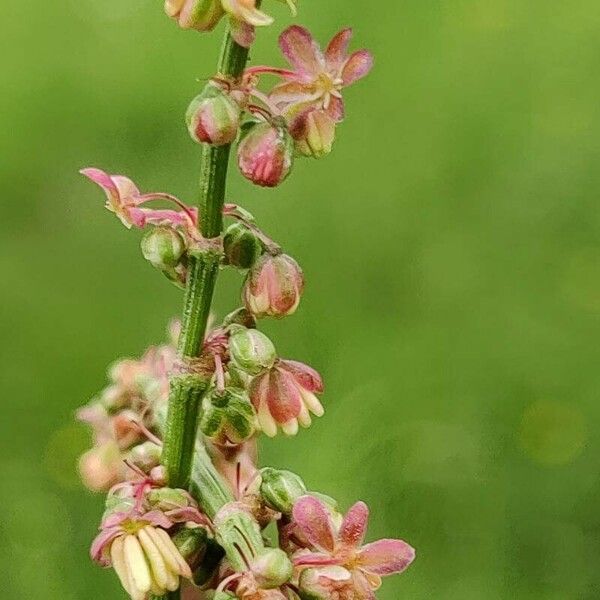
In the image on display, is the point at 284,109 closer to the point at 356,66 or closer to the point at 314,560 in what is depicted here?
the point at 356,66

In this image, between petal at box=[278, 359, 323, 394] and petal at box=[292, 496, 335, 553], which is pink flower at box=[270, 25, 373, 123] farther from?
petal at box=[292, 496, 335, 553]

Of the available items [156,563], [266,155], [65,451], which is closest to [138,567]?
[156,563]

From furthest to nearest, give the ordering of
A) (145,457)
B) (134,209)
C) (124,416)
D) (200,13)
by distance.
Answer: (124,416), (145,457), (134,209), (200,13)

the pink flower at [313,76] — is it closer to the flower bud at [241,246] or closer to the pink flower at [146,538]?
the flower bud at [241,246]

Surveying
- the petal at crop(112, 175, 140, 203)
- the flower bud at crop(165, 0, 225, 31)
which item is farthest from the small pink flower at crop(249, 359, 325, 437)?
the flower bud at crop(165, 0, 225, 31)

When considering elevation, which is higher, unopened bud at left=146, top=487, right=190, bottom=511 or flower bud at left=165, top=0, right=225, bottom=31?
flower bud at left=165, top=0, right=225, bottom=31

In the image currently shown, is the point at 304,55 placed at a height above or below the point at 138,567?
above

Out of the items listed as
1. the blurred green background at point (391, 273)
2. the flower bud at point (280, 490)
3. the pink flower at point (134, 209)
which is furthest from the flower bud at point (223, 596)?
the blurred green background at point (391, 273)
